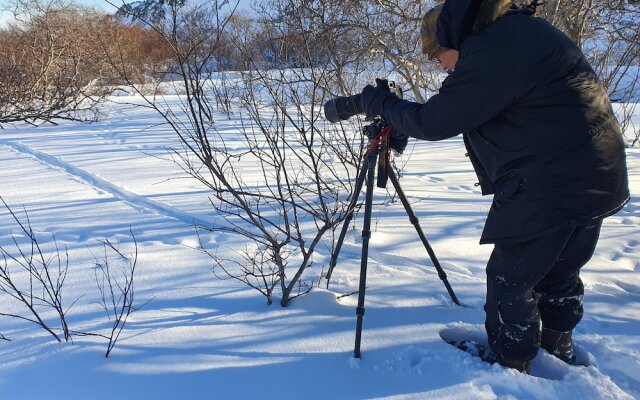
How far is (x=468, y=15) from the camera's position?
1.46m

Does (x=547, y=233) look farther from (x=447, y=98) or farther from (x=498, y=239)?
(x=447, y=98)

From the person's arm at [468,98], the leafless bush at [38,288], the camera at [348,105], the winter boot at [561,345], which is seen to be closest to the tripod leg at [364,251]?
the camera at [348,105]

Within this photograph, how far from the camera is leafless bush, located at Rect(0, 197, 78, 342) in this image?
1.97 m

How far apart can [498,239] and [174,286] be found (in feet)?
5.62

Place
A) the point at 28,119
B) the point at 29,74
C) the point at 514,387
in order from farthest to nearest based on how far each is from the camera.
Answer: the point at 29,74 → the point at 28,119 → the point at 514,387

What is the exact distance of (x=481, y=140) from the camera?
5.30 feet

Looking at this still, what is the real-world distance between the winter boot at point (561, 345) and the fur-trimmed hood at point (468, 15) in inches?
48.5

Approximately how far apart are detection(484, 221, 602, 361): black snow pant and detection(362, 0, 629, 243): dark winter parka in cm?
8

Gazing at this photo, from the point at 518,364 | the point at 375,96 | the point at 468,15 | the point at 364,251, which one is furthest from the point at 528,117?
the point at 518,364

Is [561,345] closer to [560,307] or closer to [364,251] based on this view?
[560,307]

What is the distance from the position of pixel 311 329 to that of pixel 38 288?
1525 mm

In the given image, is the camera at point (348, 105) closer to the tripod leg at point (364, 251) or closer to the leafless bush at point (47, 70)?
the tripod leg at point (364, 251)

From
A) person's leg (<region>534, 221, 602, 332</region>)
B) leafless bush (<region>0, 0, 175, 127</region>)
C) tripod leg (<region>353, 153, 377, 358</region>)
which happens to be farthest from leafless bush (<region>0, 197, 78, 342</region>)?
leafless bush (<region>0, 0, 175, 127</region>)

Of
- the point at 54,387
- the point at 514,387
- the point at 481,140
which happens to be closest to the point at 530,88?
the point at 481,140
